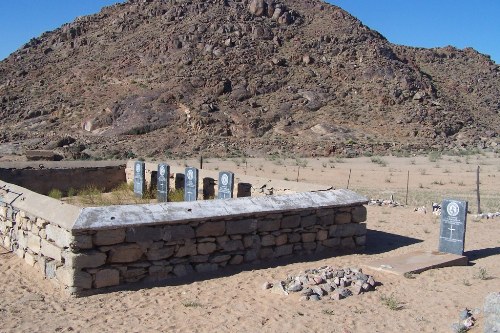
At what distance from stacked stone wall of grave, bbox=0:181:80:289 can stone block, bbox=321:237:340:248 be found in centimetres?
493

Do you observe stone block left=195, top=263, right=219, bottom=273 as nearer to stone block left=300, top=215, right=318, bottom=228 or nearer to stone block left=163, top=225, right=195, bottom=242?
stone block left=163, top=225, right=195, bottom=242

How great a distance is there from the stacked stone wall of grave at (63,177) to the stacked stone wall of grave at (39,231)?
6.41m

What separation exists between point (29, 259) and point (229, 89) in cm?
4898

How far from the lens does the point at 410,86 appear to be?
62.1 meters

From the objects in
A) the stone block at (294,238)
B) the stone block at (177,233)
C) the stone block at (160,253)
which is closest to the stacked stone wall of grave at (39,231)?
the stone block at (160,253)

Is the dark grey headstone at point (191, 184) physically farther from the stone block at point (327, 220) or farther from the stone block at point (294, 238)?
the stone block at point (294, 238)

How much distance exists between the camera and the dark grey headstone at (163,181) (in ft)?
57.4

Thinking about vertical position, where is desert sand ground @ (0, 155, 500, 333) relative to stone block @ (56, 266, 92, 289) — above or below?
below

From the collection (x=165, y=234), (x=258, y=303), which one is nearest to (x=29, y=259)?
(x=165, y=234)

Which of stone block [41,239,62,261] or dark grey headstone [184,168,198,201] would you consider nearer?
stone block [41,239,62,261]

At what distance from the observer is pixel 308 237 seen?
36.5 feet

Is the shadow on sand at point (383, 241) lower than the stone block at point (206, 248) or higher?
lower

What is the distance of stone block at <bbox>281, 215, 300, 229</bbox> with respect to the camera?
10.7 m

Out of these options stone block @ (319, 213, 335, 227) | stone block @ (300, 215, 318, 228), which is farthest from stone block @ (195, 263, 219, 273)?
stone block @ (319, 213, 335, 227)
